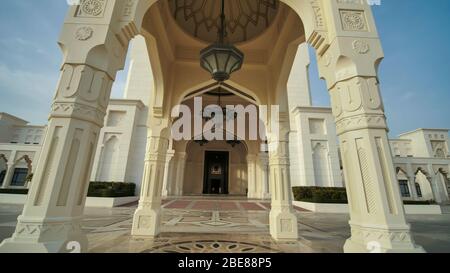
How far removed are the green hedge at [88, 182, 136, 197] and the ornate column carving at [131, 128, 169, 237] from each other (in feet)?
18.0

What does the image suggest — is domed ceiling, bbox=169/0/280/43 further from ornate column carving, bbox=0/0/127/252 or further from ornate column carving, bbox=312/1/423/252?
ornate column carving, bbox=0/0/127/252

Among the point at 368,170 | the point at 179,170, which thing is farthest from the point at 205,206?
the point at 368,170

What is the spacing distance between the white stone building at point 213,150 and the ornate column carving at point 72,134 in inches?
298

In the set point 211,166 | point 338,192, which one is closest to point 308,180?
point 338,192

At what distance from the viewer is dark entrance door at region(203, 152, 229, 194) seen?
17.4 meters

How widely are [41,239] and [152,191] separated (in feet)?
8.05

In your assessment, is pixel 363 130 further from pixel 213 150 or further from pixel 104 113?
pixel 213 150

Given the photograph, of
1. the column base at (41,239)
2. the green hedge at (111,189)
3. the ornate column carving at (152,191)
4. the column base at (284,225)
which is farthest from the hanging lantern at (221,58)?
the green hedge at (111,189)

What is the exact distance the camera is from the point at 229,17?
14.1 feet

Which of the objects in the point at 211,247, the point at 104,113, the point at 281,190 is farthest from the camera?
the point at 281,190

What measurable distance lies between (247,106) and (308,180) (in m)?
5.15
